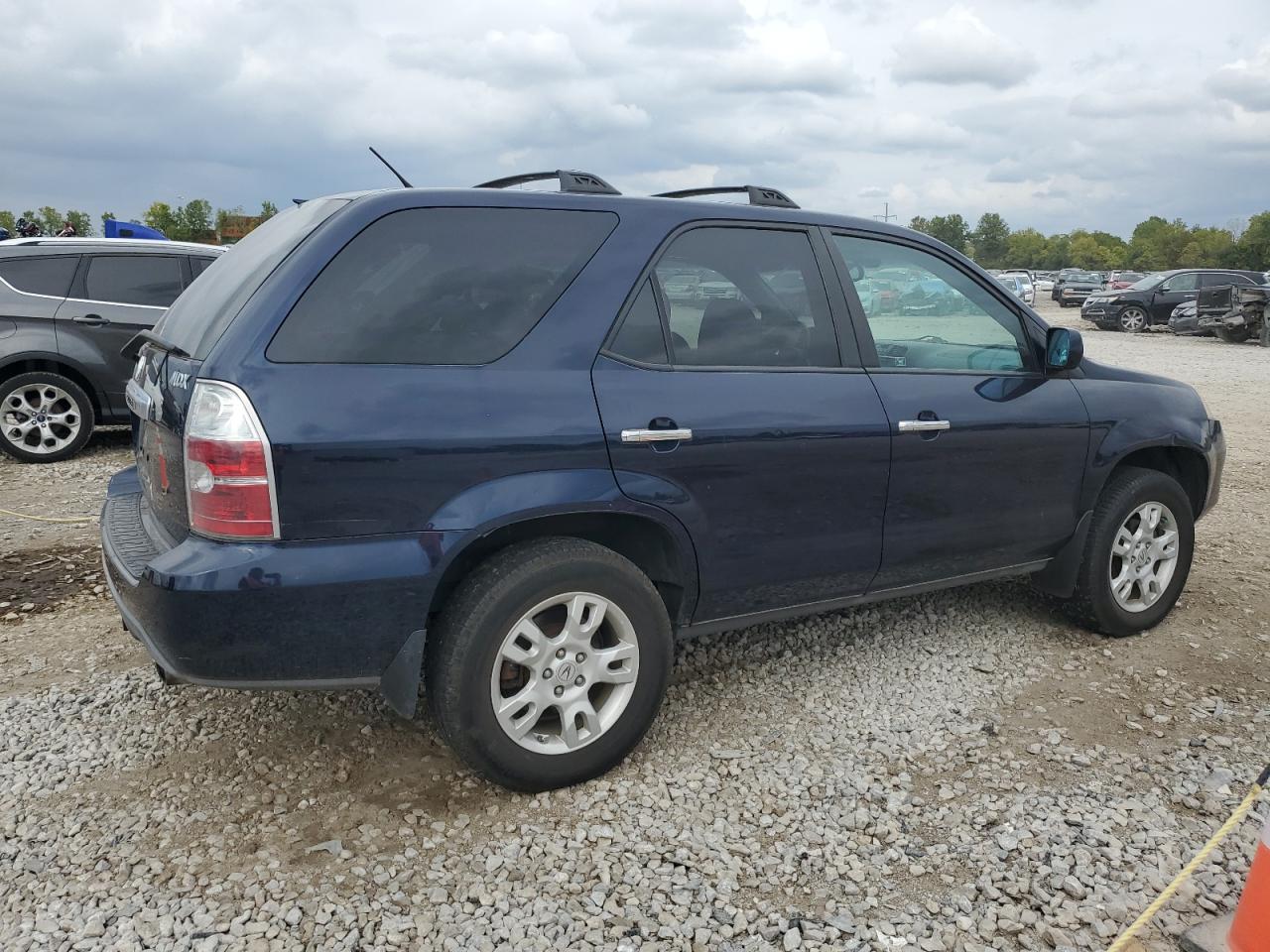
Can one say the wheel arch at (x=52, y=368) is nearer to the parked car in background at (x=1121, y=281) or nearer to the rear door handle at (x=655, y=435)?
the rear door handle at (x=655, y=435)

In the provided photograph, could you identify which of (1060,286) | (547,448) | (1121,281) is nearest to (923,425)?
(547,448)

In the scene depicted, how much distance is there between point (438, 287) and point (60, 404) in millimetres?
6435

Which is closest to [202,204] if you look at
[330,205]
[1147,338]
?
[1147,338]

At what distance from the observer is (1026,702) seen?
3809 mm

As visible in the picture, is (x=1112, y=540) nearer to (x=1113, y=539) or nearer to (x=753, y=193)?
(x=1113, y=539)

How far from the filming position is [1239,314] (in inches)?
859

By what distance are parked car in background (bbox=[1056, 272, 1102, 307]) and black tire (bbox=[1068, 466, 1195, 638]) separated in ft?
122

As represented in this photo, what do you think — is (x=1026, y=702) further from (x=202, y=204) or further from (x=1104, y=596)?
(x=202, y=204)

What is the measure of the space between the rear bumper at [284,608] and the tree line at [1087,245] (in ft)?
323

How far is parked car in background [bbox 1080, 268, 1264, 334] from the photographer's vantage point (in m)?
26.2

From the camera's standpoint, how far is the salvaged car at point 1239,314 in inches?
853

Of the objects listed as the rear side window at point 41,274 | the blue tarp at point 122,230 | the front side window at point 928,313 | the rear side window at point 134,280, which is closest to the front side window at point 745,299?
the front side window at point 928,313

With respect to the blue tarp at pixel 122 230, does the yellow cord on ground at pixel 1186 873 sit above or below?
below

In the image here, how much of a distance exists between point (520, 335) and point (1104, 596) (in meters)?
2.85
